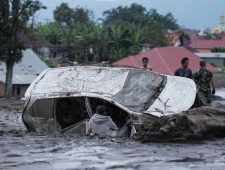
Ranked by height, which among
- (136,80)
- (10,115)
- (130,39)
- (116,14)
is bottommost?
(10,115)

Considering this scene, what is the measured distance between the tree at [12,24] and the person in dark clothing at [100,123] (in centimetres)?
2291

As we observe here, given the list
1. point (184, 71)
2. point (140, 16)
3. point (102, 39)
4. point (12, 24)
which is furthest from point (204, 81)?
point (140, 16)

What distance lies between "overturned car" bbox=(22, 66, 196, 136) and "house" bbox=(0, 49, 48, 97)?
103ft

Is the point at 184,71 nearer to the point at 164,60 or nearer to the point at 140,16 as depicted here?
the point at 164,60

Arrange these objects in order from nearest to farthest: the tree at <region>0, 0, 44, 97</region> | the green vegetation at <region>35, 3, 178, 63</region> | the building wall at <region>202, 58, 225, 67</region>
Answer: the tree at <region>0, 0, 44, 97</region> < the green vegetation at <region>35, 3, 178, 63</region> < the building wall at <region>202, 58, 225, 67</region>

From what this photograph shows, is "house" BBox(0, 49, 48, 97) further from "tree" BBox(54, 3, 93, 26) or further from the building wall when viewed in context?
"tree" BBox(54, 3, 93, 26)

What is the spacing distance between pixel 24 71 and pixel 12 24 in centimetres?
1664

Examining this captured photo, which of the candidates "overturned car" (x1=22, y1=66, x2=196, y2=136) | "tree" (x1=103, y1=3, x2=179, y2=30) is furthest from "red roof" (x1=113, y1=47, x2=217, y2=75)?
"tree" (x1=103, y1=3, x2=179, y2=30)

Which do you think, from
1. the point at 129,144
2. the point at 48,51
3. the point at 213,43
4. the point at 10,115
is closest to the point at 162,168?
the point at 129,144

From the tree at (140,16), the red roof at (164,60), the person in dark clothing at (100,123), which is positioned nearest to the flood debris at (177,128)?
the person in dark clothing at (100,123)

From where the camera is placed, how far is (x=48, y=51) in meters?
68.4

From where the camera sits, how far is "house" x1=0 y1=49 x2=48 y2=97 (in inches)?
1780

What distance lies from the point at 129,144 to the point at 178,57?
120 ft

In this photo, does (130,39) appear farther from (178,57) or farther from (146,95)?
(146,95)
